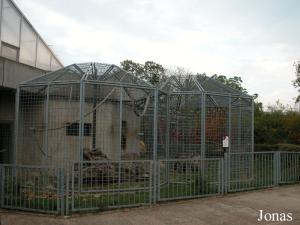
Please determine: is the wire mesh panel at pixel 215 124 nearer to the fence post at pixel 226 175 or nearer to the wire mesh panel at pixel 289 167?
the wire mesh panel at pixel 289 167

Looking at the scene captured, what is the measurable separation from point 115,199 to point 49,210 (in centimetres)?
156

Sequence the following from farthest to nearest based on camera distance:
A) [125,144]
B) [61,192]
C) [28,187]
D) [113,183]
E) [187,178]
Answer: [125,144], [187,178], [113,183], [28,187], [61,192]

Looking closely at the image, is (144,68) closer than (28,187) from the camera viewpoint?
No

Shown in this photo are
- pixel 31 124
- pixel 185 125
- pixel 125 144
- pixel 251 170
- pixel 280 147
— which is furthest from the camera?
pixel 280 147

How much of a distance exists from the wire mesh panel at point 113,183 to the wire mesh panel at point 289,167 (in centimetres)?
562

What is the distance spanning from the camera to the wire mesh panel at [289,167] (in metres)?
14.3

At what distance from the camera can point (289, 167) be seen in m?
14.6

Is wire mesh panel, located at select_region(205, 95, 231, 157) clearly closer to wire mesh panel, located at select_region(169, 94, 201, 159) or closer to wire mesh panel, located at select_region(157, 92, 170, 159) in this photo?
wire mesh panel, located at select_region(169, 94, 201, 159)

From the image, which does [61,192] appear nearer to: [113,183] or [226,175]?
[113,183]

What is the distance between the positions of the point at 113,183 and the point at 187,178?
211cm

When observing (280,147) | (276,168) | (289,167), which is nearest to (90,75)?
(276,168)

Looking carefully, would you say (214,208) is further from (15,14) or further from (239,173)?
(15,14)

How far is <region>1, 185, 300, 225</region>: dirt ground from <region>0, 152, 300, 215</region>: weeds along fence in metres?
0.28

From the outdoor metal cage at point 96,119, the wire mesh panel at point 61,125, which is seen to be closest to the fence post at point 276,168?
the outdoor metal cage at point 96,119
